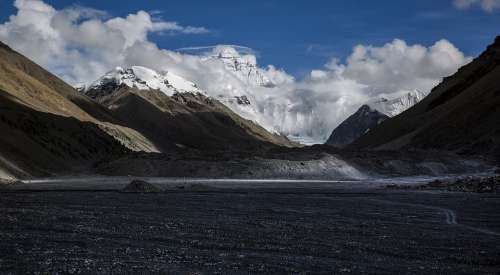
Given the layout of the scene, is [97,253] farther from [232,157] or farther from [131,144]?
[131,144]

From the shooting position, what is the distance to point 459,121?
138000 millimetres

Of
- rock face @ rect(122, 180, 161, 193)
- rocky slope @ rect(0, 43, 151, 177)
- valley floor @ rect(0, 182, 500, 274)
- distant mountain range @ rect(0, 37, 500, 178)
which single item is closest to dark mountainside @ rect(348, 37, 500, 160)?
distant mountain range @ rect(0, 37, 500, 178)

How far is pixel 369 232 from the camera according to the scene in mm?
25234

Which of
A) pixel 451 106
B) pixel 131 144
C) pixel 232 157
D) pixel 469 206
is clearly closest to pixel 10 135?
pixel 232 157

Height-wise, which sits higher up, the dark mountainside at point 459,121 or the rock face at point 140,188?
the dark mountainside at point 459,121

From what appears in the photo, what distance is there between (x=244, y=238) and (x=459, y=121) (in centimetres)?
12436

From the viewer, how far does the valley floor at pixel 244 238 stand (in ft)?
56.8

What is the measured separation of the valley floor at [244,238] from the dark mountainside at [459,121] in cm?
8417

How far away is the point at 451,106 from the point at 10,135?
111 metres

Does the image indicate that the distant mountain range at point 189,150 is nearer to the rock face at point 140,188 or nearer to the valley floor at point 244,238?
the rock face at point 140,188

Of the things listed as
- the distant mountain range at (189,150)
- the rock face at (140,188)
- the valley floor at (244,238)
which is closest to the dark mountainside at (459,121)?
the distant mountain range at (189,150)

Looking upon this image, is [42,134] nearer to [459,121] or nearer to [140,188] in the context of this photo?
[140,188]

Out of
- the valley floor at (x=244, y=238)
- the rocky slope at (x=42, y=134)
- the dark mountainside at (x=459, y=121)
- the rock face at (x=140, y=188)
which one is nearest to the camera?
the valley floor at (x=244, y=238)

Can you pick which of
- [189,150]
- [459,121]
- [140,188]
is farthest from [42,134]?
[459,121]
